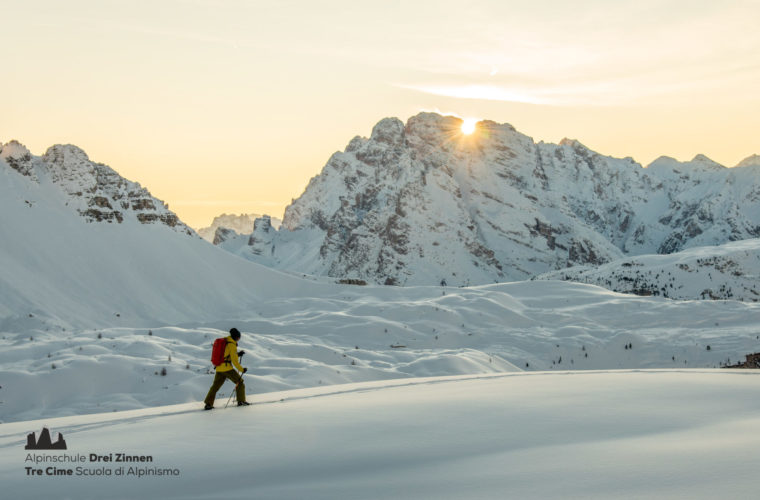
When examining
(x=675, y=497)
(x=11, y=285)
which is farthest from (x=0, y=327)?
(x=675, y=497)

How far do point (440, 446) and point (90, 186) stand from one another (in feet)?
154

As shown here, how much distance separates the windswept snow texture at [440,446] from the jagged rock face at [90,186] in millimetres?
40580

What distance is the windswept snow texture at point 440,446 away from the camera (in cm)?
543

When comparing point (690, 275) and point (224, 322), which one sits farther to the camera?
point (690, 275)

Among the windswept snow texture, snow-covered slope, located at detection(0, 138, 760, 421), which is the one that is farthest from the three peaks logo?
snow-covered slope, located at detection(0, 138, 760, 421)

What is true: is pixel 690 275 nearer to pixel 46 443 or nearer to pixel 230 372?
pixel 230 372

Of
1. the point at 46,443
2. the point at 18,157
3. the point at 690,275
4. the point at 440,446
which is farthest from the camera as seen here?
the point at 690,275

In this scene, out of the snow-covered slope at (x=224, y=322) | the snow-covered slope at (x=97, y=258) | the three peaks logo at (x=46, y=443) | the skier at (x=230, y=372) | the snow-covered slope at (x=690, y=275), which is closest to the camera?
the three peaks logo at (x=46, y=443)

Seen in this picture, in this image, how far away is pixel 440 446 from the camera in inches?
268

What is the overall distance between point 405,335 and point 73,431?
20767mm

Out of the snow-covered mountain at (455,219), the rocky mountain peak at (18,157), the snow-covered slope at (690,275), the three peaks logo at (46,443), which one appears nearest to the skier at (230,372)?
the three peaks logo at (46,443)

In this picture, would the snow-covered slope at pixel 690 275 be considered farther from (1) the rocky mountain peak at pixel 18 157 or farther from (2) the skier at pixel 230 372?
(2) the skier at pixel 230 372

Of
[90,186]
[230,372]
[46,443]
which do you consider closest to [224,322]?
[230,372]

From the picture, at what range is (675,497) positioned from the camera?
193 inches
